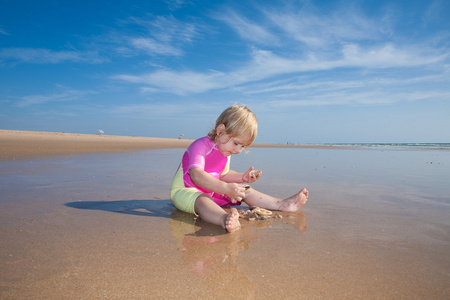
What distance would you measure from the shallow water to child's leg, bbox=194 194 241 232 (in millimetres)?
70

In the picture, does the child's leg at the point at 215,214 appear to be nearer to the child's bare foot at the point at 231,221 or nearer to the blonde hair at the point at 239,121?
the child's bare foot at the point at 231,221

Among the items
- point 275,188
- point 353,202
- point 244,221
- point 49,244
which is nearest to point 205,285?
point 49,244

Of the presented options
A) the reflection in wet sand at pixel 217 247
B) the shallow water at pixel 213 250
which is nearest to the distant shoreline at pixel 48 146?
the shallow water at pixel 213 250

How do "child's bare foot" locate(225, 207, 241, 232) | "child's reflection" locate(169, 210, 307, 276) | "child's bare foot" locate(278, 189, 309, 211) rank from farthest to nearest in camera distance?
"child's bare foot" locate(278, 189, 309, 211) < "child's bare foot" locate(225, 207, 241, 232) < "child's reflection" locate(169, 210, 307, 276)

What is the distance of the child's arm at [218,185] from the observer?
2506 mm

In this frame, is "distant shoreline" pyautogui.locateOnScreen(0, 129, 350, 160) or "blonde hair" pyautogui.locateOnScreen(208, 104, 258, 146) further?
"distant shoreline" pyautogui.locateOnScreen(0, 129, 350, 160)

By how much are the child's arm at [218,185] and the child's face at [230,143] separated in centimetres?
38

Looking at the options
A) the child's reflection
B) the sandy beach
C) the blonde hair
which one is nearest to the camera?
the sandy beach

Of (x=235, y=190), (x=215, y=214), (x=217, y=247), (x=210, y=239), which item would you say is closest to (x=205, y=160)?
A: (x=235, y=190)

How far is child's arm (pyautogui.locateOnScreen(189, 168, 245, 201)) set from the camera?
8.22 feet

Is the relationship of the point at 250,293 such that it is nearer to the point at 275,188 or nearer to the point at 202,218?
the point at 202,218

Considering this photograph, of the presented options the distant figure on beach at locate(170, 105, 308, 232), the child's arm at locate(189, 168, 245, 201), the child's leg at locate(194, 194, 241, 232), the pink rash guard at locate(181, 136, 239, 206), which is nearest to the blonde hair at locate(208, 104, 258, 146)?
the distant figure on beach at locate(170, 105, 308, 232)

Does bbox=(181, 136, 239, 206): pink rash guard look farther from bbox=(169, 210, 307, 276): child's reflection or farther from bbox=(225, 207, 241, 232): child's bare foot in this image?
bbox=(225, 207, 241, 232): child's bare foot

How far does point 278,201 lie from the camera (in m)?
3.20
